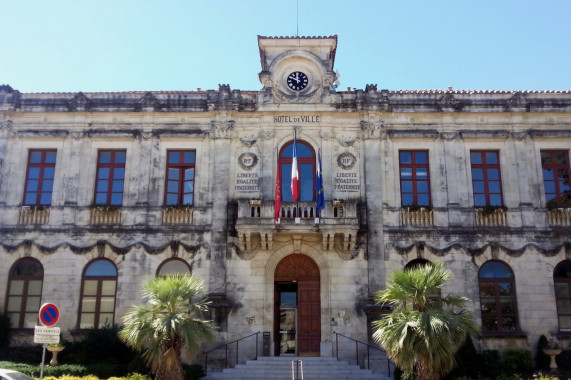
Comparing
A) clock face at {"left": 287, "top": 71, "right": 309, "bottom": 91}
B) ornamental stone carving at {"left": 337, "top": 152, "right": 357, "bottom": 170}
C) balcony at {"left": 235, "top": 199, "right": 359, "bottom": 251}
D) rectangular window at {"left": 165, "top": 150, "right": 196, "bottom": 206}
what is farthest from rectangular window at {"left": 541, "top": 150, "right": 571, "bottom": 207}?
rectangular window at {"left": 165, "top": 150, "right": 196, "bottom": 206}

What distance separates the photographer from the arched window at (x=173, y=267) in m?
20.2

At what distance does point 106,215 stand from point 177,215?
2633 mm

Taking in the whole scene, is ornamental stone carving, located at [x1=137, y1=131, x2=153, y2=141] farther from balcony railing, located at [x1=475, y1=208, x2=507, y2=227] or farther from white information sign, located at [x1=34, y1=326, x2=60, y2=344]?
balcony railing, located at [x1=475, y1=208, x2=507, y2=227]

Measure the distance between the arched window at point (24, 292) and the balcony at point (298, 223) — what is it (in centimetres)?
760

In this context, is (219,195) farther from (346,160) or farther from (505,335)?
(505,335)

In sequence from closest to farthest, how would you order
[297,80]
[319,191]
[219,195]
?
[319,191] → [219,195] → [297,80]

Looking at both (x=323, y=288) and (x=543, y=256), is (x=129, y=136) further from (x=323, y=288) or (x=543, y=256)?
(x=543, y=256)

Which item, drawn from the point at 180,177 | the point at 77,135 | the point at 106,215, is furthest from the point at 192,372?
the point at 77,135

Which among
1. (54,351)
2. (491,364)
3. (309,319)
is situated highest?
(309,319)

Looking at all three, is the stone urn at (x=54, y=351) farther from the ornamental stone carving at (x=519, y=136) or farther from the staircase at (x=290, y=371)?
the ornamental stone carving at (x=519, y=136)

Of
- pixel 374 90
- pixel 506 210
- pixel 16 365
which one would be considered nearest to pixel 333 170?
pixel 374 90

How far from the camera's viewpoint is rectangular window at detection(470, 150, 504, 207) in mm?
20922

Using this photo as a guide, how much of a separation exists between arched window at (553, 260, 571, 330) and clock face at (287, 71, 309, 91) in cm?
1159

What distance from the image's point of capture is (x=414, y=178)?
21156mm
